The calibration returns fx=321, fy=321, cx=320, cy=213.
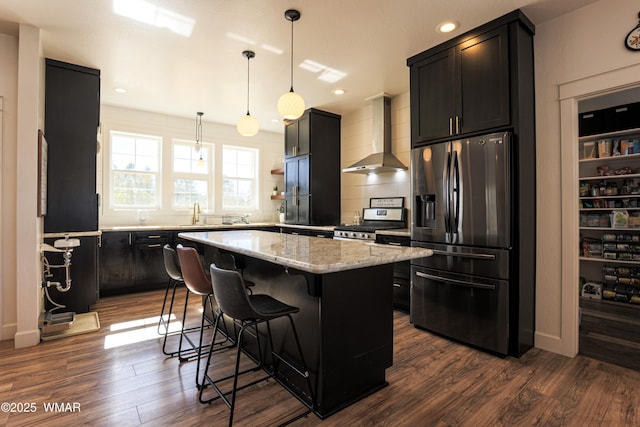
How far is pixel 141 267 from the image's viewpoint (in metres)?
4.51

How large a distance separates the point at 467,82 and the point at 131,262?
15.1ft

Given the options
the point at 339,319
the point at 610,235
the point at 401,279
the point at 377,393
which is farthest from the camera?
the point at 610,235

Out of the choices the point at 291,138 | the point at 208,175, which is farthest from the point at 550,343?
the point at 208,175

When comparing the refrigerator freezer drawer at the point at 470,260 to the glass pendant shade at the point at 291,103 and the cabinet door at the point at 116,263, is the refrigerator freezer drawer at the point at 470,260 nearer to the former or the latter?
the glass pendant shade at the point at 291,103

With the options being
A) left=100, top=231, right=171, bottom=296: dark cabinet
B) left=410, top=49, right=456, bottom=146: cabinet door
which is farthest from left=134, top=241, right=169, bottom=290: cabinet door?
left=410, top=49, right=456, bottom=146: cabinet door

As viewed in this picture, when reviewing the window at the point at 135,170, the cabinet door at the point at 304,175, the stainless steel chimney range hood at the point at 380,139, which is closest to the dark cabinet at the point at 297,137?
the cabinet door at the point at 304,175

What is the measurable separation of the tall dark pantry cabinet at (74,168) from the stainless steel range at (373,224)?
288 centimetres

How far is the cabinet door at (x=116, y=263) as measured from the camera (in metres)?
4.27

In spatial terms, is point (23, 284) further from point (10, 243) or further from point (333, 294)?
point (333, 294)

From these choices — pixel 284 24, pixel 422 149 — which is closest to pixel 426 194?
pixel 422 149

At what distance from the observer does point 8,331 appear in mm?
2850

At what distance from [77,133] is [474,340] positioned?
4.38 meters

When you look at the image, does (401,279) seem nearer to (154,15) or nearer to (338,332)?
(338,332)

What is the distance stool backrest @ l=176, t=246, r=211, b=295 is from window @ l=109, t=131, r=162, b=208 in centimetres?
347
